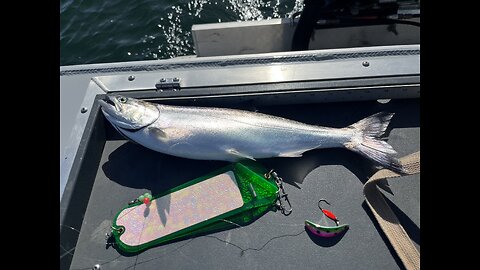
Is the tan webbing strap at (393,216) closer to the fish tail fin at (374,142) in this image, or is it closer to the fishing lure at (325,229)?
the fish tail fin at (374,142)

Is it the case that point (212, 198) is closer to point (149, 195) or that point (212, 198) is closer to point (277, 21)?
point (149, 195)

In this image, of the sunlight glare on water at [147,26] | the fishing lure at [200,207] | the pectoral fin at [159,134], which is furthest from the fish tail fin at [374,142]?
the sunlight glare on water at [147,26]

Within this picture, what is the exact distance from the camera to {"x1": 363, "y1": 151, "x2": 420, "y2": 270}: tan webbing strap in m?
2.32

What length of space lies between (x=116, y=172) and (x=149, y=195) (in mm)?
422

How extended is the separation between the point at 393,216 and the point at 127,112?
2.13 meters

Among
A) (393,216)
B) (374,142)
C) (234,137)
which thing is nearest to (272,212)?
(234,137)

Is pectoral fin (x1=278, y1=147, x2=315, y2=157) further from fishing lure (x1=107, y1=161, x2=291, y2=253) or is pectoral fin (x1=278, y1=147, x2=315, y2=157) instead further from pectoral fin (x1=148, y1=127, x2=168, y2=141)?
pectoral fin (x1=148, y1=127, x2=168, y2=141)

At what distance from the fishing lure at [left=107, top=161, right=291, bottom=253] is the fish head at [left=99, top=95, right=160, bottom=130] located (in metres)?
0.60

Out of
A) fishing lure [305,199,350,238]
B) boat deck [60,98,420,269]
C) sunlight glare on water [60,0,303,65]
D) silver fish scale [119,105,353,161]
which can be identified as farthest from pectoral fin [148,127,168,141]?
sunlight glare on water [60,0,303,65]

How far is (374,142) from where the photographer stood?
2811mm

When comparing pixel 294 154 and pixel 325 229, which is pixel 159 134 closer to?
pixel 294 154

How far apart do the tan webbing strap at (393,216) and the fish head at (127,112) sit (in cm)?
175

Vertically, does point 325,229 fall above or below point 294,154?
below

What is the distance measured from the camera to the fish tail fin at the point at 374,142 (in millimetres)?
2688
